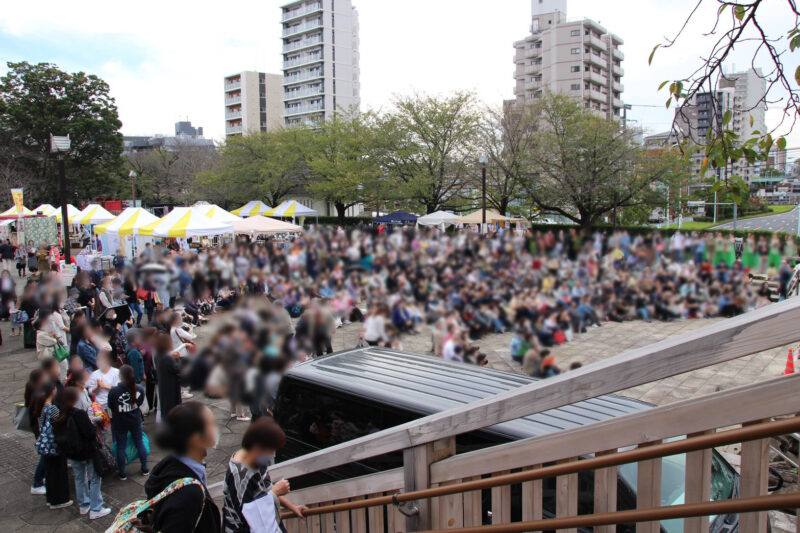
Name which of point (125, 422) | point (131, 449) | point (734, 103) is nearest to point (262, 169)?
point (131, 449)

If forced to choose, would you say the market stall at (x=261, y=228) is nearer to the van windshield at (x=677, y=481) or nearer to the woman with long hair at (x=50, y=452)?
the van windshield at (x=677, y=481)

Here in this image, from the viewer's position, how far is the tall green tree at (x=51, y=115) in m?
1.88

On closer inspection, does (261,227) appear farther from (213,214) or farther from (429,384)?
(429,384)

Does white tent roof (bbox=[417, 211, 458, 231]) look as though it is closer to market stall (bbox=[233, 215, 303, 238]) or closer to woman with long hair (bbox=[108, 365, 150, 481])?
market stall (bbox=[233, 215, 303, 238])

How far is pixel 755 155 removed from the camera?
3123mm

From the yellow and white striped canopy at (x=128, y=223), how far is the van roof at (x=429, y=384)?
4.02 feet

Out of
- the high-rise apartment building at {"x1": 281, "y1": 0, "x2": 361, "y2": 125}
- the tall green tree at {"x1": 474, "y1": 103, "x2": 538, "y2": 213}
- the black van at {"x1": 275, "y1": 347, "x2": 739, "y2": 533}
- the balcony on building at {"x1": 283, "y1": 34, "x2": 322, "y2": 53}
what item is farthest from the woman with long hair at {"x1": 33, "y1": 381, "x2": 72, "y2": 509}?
the balcony on building at {"x1": 283, "y1": 34, "x2": 322, "y2": 53}

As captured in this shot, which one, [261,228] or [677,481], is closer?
[261,228]

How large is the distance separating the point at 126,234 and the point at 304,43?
72.5 meters

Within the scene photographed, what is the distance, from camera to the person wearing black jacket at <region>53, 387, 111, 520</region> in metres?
4.62

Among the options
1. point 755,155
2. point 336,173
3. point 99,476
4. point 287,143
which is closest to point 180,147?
point 287,143

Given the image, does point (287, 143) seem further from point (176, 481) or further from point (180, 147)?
point (176, 481)

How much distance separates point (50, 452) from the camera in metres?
4.73

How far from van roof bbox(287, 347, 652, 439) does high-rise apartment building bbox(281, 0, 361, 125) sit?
212ft
